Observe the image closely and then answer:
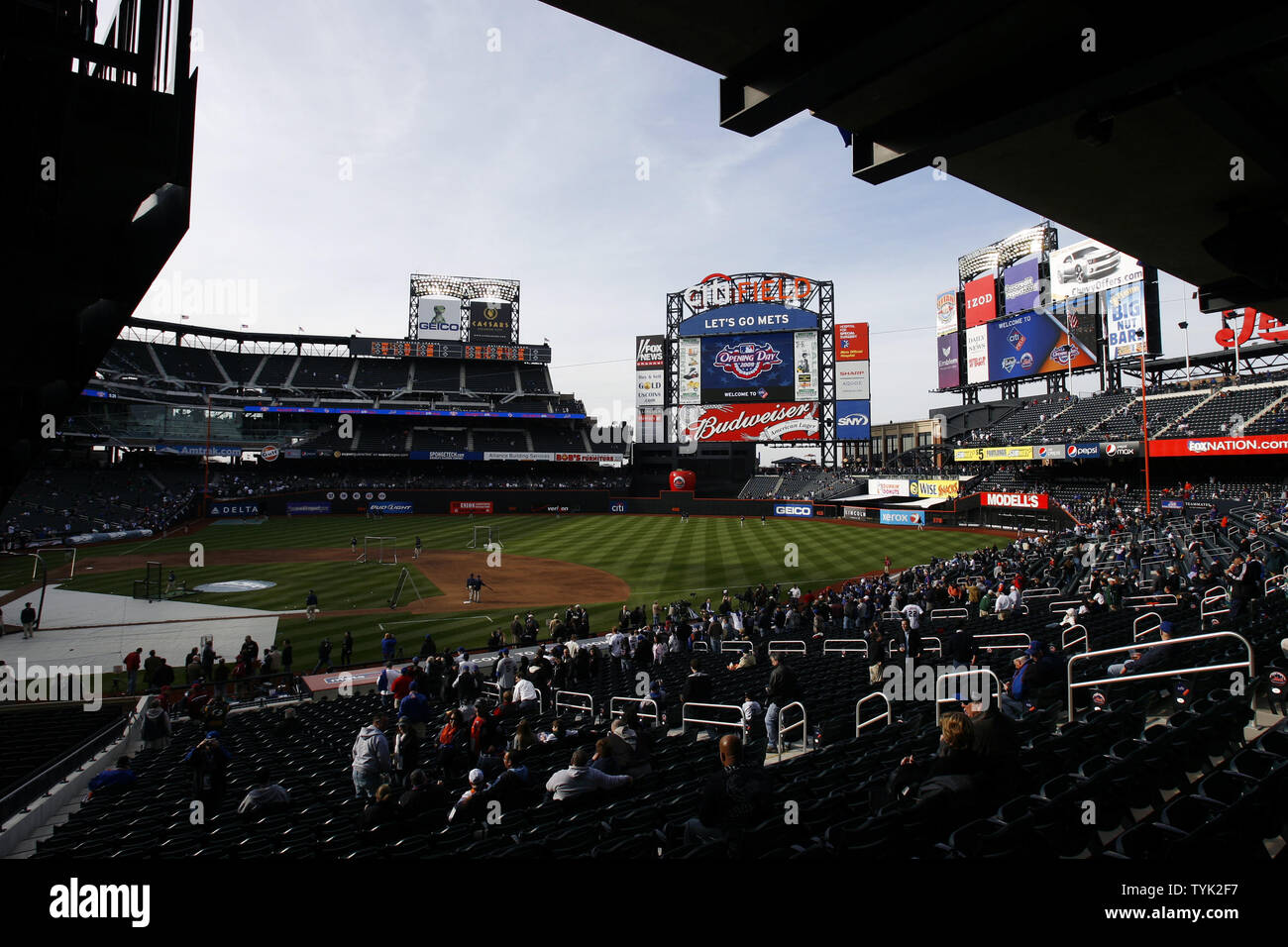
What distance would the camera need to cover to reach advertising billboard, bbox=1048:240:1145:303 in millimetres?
51000

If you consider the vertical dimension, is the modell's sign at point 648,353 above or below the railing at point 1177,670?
above

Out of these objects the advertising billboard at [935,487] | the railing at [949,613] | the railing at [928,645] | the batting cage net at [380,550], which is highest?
the advertising billboard at [935,487]

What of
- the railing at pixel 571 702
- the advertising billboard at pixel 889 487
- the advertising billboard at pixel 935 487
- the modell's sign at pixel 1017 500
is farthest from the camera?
the advertising billboard at pixel 889 487

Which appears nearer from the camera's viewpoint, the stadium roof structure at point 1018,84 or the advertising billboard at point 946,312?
the stadium roof structure at point 1018,84

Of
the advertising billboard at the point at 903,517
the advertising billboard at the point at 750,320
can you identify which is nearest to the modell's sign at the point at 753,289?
the advertising billboard at the point at 750,320

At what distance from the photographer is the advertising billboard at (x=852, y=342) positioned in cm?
6556

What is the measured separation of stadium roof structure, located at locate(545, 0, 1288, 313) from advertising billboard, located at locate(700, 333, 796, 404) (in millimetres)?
61854

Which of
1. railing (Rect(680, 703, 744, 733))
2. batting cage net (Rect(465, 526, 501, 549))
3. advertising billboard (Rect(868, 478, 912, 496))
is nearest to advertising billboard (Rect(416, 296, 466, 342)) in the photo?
batting cage net (Rect(465, 526, 501, 549))

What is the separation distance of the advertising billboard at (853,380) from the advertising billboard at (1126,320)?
19.4m

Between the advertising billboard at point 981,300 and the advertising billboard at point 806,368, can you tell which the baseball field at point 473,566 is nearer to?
the advertising billboard at point 806,368

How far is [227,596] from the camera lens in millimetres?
28016

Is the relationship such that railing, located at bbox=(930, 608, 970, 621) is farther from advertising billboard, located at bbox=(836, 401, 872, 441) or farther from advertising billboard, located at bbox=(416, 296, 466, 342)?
advertising billboard, located at bbox=(416, 296, 466, 342)

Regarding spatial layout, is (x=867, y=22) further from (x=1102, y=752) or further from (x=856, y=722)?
(x=856, y=722)
